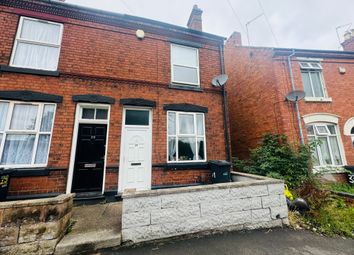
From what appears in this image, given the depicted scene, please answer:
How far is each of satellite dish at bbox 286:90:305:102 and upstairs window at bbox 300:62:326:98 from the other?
1.40m

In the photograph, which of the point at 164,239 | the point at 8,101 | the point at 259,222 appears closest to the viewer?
the point at 164,239

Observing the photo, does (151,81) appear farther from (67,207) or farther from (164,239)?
(164,239)

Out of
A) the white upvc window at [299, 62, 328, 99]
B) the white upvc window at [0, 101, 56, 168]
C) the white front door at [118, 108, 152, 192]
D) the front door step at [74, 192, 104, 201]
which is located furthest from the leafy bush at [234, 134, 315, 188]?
the white upvc window at [0, 101, 56, 168]

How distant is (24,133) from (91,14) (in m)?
4.68

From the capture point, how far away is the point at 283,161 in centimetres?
631

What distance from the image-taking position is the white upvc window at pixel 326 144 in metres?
7.39

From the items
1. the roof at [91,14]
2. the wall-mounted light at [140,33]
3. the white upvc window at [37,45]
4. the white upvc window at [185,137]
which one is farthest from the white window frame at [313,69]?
the white upvc window at [37,45]

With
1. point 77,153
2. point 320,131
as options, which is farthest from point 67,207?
point 320,131

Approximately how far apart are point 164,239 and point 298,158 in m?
5.92

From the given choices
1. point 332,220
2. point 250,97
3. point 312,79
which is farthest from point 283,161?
point 312,79

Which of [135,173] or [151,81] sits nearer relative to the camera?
[135,173]

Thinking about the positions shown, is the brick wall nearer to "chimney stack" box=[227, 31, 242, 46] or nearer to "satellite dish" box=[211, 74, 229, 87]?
"chimney stack" box=[227, 31, 242, 46]

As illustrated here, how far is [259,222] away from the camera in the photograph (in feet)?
12.0

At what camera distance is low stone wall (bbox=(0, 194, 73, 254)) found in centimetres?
257
